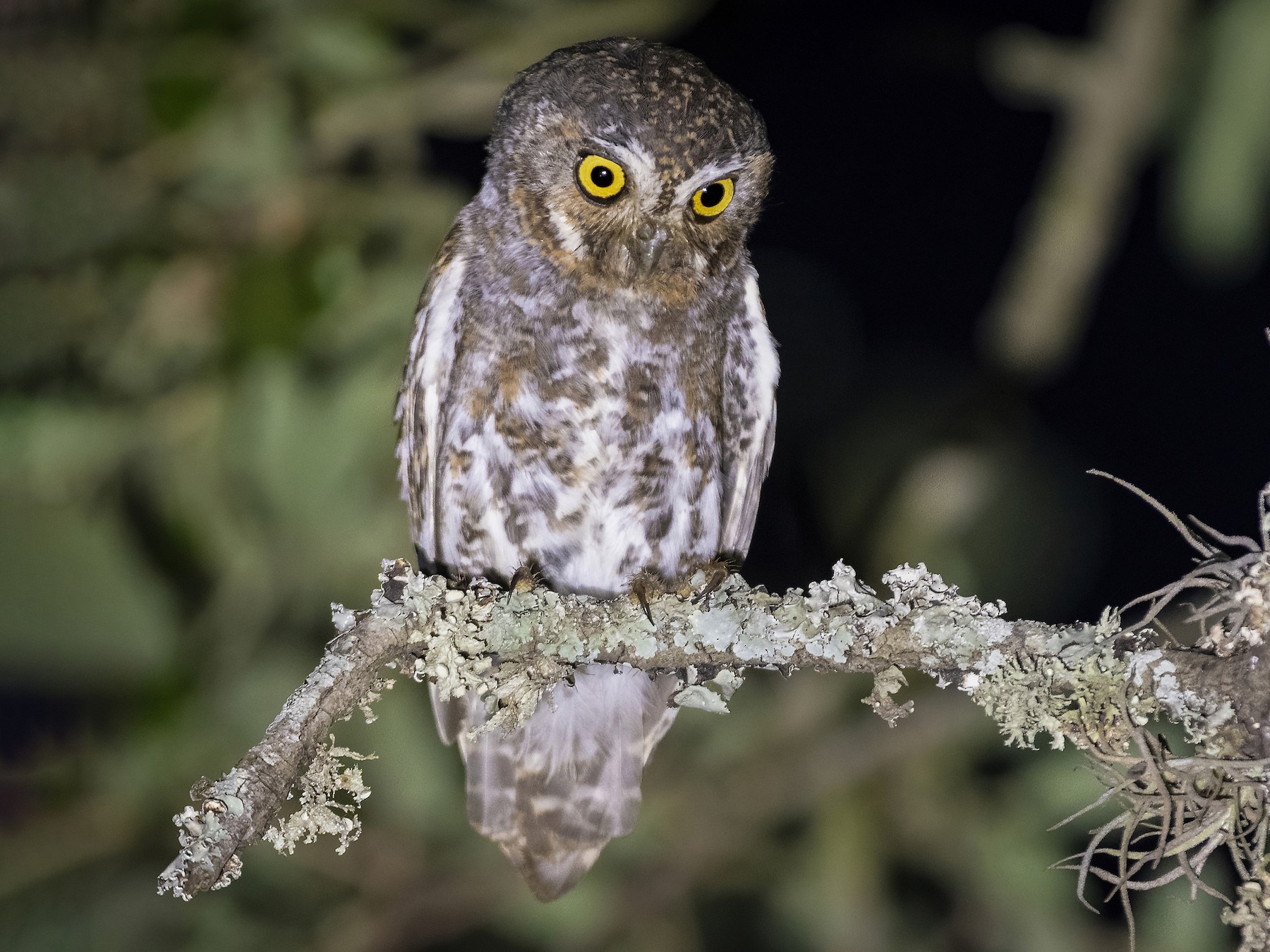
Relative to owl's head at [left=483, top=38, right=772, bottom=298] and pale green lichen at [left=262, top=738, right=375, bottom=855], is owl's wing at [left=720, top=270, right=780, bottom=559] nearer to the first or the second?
owl's head at [left=483, top=38, right=772, bottom=298]

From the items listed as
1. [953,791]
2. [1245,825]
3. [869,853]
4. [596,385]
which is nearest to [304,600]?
[596,385]

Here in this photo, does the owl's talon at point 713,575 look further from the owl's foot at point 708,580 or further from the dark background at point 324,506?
the dark background at point 324,506

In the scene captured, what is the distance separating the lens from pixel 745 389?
1.49 meters

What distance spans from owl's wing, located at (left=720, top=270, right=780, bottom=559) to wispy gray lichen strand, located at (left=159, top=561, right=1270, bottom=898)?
1.37 feet

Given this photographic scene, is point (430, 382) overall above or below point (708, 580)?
above

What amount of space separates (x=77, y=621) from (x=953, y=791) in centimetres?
180

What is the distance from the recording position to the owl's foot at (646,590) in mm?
1101

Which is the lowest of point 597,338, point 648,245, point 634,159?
point 597,338

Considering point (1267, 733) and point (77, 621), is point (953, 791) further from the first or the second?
point (77, 621)

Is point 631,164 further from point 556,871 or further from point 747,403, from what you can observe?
point 556,871

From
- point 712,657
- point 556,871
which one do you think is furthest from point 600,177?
point 556,871

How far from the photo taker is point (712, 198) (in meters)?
1.33

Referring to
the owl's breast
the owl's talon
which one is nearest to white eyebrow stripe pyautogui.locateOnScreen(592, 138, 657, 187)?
the owl's breast

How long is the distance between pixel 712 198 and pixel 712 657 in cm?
61
